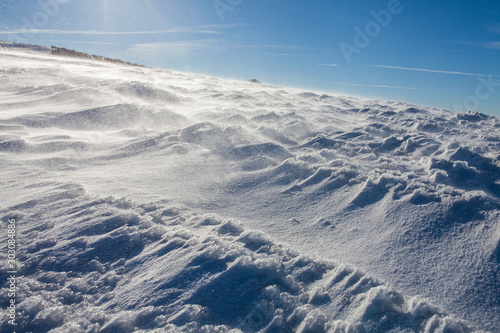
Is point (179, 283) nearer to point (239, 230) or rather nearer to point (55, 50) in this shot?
point (239, 230)

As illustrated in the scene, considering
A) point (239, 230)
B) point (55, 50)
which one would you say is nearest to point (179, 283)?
point (239, 230)

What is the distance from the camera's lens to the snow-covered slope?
1.24m

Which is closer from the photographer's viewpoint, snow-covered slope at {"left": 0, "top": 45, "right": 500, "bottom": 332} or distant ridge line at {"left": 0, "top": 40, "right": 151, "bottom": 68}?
snow-covered slope at {"left": 0, "top": 45, "right": 500, "bottom": 332}

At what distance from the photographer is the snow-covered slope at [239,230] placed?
1236 millimetres

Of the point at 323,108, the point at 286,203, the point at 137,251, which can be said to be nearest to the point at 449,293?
the point at 286,203

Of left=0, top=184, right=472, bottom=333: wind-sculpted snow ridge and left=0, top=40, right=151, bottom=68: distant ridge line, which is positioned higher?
left=0, top=40, right=151, bottom=68: distant ridge line

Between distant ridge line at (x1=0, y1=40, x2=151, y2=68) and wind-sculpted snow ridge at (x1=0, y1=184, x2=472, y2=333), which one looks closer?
wind-sculpted snow ridge at (x1=0, y1=184, x2=472, y2=333)

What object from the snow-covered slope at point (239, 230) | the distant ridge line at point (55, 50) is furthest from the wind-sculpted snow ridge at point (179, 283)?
the distant ridge line at point (55, 50)

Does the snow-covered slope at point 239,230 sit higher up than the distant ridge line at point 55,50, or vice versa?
the distant ridge line at point 55,50

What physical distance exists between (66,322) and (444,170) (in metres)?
3.08

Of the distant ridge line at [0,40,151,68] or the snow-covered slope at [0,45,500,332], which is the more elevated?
the distant ridge line at [0,40,151,68]

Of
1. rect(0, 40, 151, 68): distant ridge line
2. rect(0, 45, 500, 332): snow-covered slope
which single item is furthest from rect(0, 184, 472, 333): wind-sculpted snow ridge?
rect(0, 40, 151, 68): distant ridge line

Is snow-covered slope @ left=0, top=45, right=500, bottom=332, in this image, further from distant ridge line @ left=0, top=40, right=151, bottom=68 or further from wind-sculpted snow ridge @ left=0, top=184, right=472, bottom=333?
distant ridge line @ left=0, top=40, right=151, bottom=68

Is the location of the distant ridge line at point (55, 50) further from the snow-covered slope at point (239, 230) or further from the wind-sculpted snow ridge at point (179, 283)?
the wind-sculpted snow ridge at point (179, 283)
